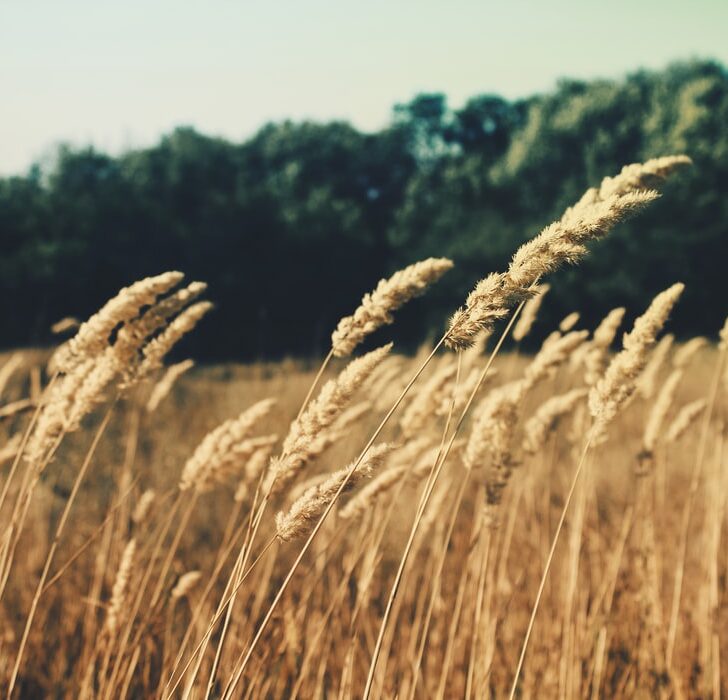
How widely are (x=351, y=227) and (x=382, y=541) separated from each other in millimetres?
19747

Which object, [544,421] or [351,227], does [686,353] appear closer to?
[544,421]

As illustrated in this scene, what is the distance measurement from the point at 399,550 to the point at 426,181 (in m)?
22.1

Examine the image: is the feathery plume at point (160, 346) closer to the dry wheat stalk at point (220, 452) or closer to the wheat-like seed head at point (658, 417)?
the dry wheat stalk at point (220, 452)

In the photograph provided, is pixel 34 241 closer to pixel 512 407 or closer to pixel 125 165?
pixel 125 165

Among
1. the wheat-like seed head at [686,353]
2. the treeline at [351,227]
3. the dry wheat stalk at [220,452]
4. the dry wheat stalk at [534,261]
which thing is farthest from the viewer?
the treeline at [351,227]

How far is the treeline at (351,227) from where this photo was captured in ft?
54.1

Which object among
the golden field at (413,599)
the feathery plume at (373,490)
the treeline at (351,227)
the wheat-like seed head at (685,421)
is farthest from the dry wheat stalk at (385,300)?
the treeline at (351,227)

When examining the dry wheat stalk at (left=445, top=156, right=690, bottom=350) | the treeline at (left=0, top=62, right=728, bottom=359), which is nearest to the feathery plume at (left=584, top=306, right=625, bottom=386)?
the dry wheat stalk at (left=445, top=156, right=690, bottom=350)

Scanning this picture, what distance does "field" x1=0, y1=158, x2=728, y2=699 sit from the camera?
3.58 ft

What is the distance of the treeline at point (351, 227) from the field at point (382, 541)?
43.4 feet

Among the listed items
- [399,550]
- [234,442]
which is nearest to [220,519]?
[399,550]

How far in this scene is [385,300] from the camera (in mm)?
1162

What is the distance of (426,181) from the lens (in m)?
24.6

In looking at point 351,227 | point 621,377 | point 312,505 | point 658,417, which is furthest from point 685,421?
point 351,227
